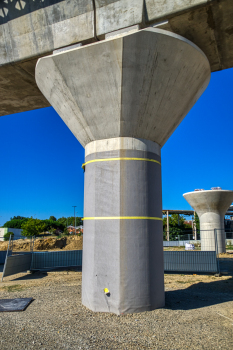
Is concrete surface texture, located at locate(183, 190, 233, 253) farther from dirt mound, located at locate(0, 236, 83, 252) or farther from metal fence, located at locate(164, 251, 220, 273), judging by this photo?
dirt mound, located at locate(0, 236, 83, 252)

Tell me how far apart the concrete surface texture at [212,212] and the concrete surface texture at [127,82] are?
55.8 feet

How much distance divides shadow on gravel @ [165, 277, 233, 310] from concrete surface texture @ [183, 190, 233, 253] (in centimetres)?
1219

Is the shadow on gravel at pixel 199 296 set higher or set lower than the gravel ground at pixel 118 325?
lower

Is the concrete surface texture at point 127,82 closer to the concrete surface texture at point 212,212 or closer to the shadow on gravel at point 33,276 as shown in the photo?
the shadow on gravel at point 33,276

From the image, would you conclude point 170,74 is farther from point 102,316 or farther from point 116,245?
point 102,316

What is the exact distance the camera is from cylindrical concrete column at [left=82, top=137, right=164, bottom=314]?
255 inches

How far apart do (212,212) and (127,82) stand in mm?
19395

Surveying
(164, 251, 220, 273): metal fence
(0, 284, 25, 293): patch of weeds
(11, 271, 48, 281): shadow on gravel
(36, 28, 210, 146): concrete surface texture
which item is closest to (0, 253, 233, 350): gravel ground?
(0, 284, 25, 293): patch of weeds

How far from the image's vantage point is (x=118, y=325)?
568 centimetres

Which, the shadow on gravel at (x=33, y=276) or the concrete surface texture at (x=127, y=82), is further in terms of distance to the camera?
the shadow on gravel at (x=33, y=276)

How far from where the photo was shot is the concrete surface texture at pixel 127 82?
6.22 m

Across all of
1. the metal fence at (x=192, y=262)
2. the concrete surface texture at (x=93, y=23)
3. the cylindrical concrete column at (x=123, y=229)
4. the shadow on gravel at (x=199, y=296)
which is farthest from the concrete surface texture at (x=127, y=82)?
the metal fence at (x=192, y=262)

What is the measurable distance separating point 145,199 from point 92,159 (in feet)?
6.04

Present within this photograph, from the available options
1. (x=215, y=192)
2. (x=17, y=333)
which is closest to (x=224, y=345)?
(x=17, y=333)
